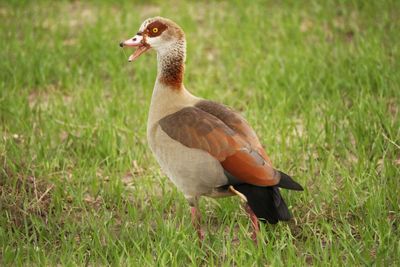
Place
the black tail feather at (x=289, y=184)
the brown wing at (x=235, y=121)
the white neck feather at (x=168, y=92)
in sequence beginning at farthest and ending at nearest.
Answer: the white neck feather at (x=168, y=92) < the brown wing at (x=235, y=121) < the black tail feather at (x=289, y=184)

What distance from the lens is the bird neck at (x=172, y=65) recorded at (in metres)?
4.90

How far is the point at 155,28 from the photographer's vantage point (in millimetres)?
4887

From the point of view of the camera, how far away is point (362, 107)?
596cm

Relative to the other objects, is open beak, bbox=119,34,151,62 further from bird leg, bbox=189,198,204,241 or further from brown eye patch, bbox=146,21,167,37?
bird leg, bbox=189,198,204,241

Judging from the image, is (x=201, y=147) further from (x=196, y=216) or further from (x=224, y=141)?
(x=196, y=216)

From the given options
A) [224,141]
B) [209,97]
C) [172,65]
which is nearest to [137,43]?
[172,65]

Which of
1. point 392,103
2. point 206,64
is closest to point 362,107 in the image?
point 392,103

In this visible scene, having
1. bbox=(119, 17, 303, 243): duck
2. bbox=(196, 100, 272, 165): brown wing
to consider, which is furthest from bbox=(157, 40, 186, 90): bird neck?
bbox=(196, 100, 272, 165): brown wing

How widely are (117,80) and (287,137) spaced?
181 centimetres

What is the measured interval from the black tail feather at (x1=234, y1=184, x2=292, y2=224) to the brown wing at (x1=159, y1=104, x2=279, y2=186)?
8cm

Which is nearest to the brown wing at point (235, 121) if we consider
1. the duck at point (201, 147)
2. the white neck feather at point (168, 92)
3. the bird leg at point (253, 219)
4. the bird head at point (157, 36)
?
the duck at point (201, 147)

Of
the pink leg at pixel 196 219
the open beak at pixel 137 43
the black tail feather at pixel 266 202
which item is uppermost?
the open beak at pixel 137 43

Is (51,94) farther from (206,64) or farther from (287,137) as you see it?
(287,137)

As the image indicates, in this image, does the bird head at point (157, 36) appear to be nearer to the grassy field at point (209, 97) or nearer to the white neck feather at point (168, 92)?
the white neck feather at point (168, 92)
